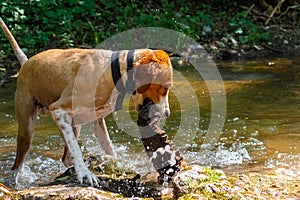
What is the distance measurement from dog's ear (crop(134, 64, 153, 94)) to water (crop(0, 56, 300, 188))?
1.05m

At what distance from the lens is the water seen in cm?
542

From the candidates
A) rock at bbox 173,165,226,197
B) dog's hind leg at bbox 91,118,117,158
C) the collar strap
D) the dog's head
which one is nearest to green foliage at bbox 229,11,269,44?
dog's hind leg at bbox 91,118,117,158

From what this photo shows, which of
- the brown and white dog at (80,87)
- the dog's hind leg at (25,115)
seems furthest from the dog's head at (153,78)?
the dog's hind leg at (25,115)

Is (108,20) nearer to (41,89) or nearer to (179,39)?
(179,39)

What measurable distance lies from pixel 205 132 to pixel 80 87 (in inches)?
96.8

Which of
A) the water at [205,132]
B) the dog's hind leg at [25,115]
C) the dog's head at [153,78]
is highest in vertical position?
the dog's head at [153,78]

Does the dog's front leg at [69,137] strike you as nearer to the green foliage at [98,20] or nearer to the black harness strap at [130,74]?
the black harness strap at [130,74]

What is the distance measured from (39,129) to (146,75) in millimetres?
2950

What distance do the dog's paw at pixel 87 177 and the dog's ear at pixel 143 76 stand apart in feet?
2.49

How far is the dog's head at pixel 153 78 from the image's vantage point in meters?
4.19

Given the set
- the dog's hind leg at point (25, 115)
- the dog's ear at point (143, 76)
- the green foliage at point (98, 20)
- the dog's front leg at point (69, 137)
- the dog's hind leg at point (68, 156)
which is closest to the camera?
the dog's ear at point (143, 76)

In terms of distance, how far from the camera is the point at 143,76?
4.20m

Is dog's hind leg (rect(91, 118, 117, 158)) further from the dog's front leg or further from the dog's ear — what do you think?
the dog's ear

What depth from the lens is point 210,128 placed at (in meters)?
6.62
